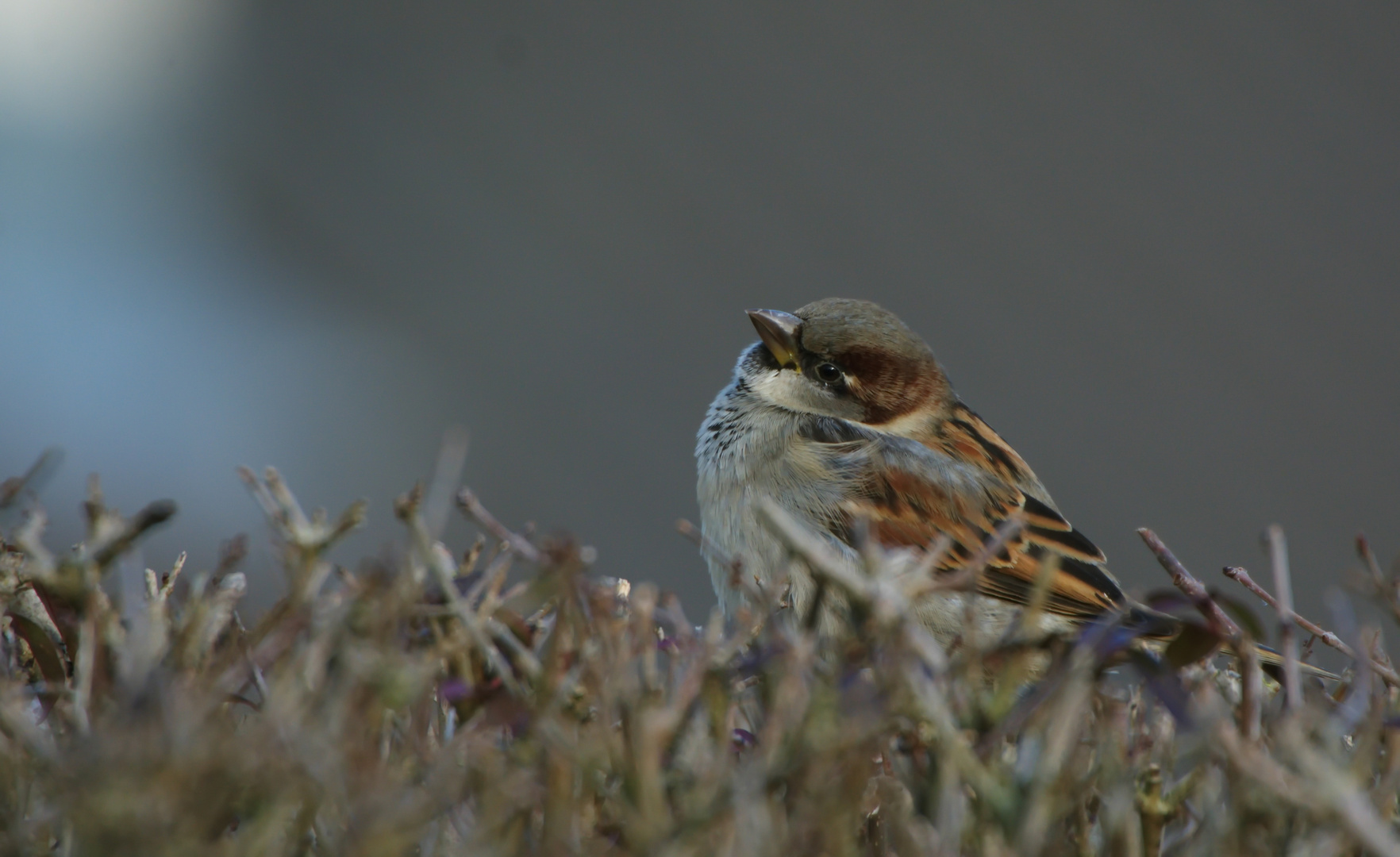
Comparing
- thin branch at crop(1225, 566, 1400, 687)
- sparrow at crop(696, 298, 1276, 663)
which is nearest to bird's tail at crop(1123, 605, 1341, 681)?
thin branch at crop(1225, 566, 1400, 687)

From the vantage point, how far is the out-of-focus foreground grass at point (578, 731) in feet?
2.19

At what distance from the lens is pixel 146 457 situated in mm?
4934

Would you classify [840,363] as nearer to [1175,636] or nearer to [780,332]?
[780,332]

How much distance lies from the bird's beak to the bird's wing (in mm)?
174

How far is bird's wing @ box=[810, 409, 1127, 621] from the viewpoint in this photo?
2.24 metres

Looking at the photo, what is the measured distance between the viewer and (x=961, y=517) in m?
2.30

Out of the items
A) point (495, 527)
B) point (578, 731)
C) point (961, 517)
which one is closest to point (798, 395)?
point (961, 517)

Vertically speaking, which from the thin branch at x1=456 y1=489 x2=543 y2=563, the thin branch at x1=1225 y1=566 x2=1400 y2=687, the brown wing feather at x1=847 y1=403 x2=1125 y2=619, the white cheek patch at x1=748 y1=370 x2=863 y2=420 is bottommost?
the brown wing feather at x1=847 y1=403 x2=1125 y2=619

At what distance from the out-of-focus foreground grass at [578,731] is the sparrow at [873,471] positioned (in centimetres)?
109

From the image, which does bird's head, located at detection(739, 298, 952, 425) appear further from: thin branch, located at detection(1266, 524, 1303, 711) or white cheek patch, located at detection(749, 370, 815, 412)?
thin branch, located at detection(1266, 524, 1303, 711)

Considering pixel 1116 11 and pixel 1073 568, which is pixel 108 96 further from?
pixel 1073 568

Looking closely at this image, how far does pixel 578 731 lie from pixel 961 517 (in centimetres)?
158

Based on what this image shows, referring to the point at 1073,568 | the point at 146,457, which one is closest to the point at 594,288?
the point at 146,457

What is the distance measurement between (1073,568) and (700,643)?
1552mm
